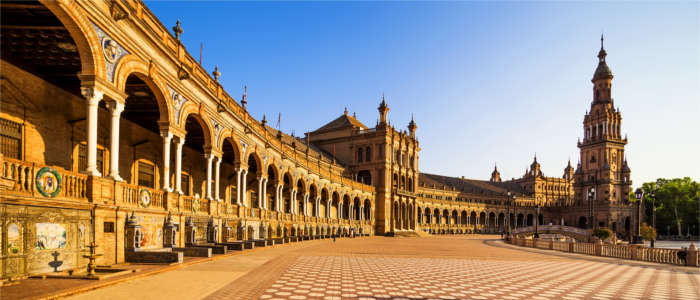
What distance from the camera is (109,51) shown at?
12.4m

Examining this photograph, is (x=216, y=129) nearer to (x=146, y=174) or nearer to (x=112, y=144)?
(x=146, y=174)

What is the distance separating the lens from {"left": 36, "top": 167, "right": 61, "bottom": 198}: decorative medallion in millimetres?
9625

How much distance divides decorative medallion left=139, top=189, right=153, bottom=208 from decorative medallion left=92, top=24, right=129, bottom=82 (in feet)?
12.7

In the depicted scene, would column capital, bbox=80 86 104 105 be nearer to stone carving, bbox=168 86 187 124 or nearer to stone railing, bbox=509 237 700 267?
stone carving, bbox=168 86 187 124

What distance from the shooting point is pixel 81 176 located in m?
11.1

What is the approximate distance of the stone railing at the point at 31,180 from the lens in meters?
8.75

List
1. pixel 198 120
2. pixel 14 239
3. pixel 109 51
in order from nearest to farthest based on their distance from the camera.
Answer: pixel 14 239, pixel 109 51, pixel 198 120

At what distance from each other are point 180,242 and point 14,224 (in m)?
7.78

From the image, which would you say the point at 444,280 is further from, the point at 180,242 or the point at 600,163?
the point at 600,163

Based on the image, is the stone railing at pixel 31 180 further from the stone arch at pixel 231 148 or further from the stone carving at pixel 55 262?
the stone arch at pixel 231 148

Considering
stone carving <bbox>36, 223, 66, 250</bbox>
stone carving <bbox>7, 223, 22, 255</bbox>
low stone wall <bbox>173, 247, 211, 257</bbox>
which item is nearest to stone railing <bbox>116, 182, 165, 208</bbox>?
low stone wall <bbox>173, 247, 211, 257</bbox>

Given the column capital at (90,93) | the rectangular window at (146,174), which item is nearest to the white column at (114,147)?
the column capital at (90,93)

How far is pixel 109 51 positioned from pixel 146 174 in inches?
431

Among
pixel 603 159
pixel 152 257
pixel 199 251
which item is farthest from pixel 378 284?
pixel 603 159
